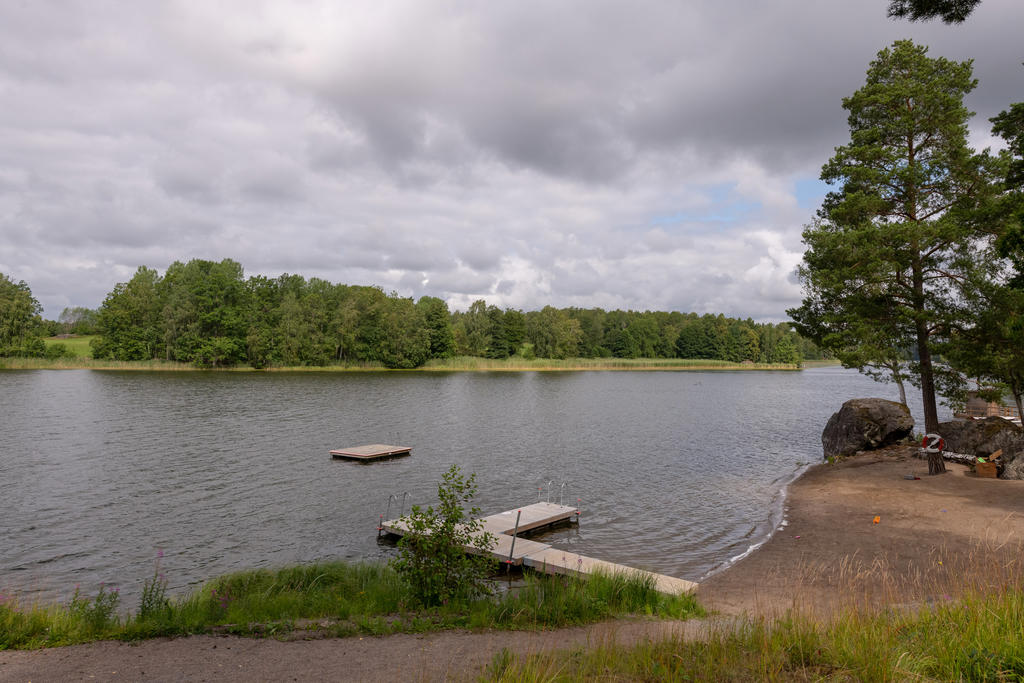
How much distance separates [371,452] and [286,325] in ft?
236

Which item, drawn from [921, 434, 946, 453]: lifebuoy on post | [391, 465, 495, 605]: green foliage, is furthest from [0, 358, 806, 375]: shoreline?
[391, 465, 495, 605]: green foliage

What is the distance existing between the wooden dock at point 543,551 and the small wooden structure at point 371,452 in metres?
10.5

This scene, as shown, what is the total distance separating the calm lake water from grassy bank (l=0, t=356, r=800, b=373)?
38076 millimetres

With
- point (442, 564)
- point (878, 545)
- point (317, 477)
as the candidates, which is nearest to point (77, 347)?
point (317, 477)

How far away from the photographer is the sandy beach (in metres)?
6.77

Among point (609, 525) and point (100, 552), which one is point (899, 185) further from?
point (100, 552)

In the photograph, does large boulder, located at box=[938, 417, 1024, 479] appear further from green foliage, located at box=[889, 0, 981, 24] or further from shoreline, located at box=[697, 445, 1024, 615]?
green foliage, located at box=[889, 0, 981, 24]

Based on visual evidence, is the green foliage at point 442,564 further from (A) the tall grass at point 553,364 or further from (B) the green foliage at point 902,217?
(A) the tall grass at point 553,364

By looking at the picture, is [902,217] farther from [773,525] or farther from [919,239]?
[773,525]

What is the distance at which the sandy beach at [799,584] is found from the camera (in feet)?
22.2

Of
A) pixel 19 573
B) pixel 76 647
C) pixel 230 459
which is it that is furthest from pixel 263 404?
pixel 76 647

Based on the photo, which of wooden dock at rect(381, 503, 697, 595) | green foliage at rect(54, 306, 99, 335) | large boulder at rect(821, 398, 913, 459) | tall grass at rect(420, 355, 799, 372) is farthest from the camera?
green foliage at rect(54, 306, 99, 335)

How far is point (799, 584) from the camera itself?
368 inches

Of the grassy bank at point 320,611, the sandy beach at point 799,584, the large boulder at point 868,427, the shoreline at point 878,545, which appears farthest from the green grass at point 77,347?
the shoreline at point 878,545
